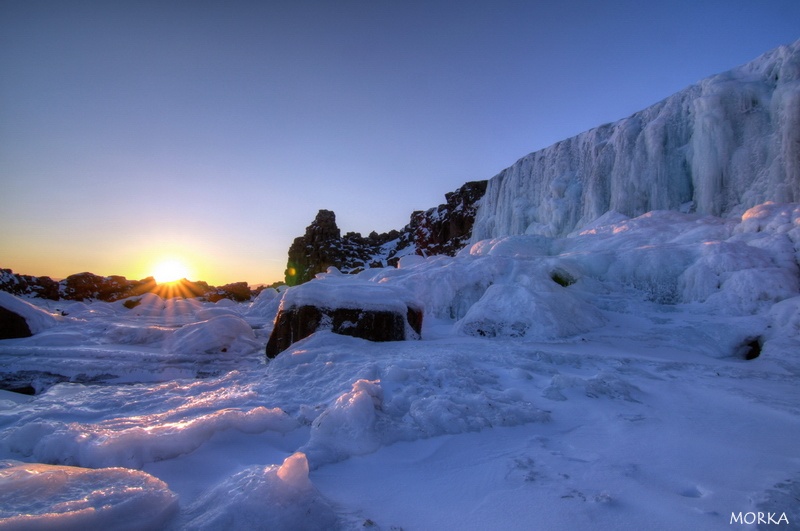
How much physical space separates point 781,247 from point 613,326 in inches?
168

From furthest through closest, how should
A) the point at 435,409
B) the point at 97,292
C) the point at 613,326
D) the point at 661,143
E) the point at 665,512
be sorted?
the point at 97,292 < the point at 661,143 < the point at 613,326 < the point at 435,409 < the point at 665,512

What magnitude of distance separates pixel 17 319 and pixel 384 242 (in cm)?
5118

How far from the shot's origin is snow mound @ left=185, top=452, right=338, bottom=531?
5.41 ft

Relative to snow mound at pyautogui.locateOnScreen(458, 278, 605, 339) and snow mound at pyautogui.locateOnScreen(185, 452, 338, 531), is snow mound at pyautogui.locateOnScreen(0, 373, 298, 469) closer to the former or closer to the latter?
snow mound at pyautogui.locateOnScreen(185, 452, 338, 531)

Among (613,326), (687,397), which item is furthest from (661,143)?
(687,397)

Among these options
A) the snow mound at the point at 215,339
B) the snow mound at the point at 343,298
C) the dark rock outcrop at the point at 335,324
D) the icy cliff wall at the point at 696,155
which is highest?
the icy cliff wall at the point at 696,155

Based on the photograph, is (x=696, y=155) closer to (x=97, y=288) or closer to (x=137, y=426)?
(x=137, y=426)

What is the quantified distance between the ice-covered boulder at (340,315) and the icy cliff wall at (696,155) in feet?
43.2

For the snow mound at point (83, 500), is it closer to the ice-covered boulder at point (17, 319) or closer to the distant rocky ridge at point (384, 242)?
the ice-covered boulder at point (17, 319)

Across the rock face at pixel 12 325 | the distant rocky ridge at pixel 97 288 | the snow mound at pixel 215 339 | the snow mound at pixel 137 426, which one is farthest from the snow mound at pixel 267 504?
the distant rocky ridge at pixel 97 288

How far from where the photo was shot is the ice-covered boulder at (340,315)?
6.95m

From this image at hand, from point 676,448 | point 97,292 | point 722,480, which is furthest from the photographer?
point 97,292

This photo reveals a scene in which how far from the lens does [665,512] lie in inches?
71.5

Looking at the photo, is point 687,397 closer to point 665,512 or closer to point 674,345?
point 665,512
